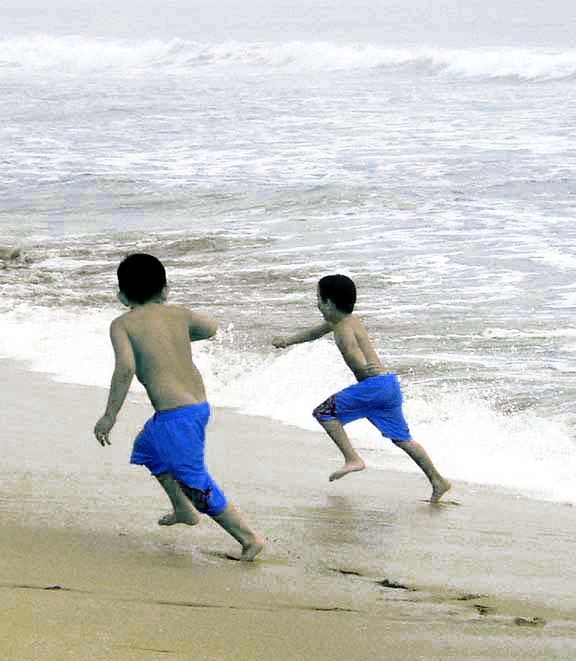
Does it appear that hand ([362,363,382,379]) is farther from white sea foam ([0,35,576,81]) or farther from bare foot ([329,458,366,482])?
white sea foam ([0,35,576,81])

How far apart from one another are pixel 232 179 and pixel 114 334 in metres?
15.7

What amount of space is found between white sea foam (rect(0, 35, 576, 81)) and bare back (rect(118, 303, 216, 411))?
115 ft

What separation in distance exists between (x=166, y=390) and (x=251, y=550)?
2.16 ft

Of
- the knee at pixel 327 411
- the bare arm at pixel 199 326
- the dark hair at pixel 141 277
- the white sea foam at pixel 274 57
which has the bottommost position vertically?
the knee at pixel 327 411

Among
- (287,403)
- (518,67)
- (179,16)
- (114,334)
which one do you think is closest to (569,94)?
(518,67)

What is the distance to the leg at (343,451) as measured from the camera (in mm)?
5406

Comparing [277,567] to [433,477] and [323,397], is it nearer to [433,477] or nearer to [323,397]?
[433,477]

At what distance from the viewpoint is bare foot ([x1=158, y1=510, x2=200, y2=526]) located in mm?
4324

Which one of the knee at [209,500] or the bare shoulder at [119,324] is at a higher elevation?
the bare shoulder at [119,324]

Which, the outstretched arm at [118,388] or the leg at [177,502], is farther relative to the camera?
the leg at [177,502]

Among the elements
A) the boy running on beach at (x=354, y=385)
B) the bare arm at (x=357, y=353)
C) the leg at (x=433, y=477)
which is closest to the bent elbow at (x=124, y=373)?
the boy running on beach at (x=354, y=385)

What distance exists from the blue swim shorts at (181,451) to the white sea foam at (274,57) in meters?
35.2

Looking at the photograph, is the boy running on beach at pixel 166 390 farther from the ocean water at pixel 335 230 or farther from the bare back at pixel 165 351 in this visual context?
the ocean water at pixel 335 230

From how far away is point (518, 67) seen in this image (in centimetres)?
3938
